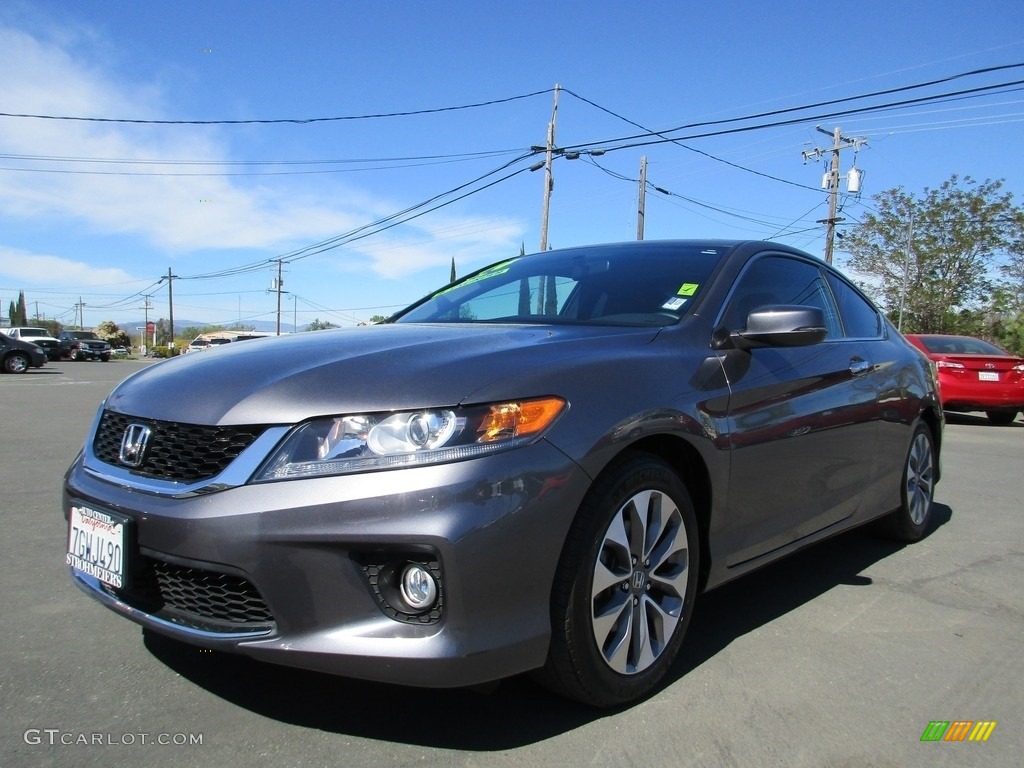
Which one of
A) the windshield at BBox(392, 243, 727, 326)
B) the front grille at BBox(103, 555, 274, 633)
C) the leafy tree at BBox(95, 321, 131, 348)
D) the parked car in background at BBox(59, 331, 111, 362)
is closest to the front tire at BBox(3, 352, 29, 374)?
the parked car in background at BBox(59, 331, 111, 362)

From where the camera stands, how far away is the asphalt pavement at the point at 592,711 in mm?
2201

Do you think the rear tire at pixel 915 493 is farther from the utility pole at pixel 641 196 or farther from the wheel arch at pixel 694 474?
the utility pole at pixel 641 196

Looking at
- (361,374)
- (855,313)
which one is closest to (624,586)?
(361,374)

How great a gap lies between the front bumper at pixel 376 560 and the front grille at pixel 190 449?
0.36 ft

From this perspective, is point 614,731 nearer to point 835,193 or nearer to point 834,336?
point 834,336

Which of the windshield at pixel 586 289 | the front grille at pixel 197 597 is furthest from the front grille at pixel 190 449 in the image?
the windshield at pixel 586 289

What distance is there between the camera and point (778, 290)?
3574mm

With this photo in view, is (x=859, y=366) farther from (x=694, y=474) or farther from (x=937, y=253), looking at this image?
(x=937, y=253)

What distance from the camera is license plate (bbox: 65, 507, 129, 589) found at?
2.24 metres

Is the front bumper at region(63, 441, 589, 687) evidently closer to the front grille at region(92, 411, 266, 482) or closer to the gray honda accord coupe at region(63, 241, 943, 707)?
the gray honda accord coupe at region(63, 241, 943, 707)

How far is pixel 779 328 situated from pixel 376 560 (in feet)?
5.46

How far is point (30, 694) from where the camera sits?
2.46 metres

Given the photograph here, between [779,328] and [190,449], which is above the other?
[779,328]

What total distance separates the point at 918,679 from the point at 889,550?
72.6 inches
